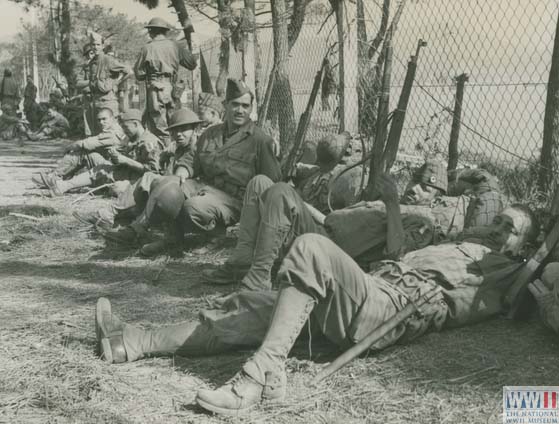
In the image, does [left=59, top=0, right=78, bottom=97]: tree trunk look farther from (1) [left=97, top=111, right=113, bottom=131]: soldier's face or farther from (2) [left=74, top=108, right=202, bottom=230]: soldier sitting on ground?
(2) [left=74, top=108, right=202, bottom=230]: soldier sitting on ground

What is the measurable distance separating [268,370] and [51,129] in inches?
710

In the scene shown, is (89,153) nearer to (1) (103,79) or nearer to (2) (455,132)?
(1) (103,79)

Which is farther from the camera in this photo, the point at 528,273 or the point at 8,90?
the point at 8,90

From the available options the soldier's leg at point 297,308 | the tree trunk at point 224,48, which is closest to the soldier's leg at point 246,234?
the soldier's leg at point 297,308

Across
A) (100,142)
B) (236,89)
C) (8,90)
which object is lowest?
(8,90)

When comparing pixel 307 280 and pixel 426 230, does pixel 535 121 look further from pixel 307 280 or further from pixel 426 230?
pixel 307 280

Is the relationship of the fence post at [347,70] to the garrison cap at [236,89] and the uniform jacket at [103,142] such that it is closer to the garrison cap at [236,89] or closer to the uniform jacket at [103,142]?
the garrison cap at [236,89]

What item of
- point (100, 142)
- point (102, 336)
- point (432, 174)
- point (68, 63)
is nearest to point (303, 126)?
point (432, 174)

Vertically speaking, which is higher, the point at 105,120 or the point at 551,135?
the point at 551,135

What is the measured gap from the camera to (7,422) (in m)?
2.62

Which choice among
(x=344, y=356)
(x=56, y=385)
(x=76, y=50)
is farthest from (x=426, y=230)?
(x=76, y=50)

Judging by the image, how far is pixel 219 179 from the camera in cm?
558

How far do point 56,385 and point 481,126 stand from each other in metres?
4.18

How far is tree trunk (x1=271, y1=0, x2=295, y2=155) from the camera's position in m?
8.24
